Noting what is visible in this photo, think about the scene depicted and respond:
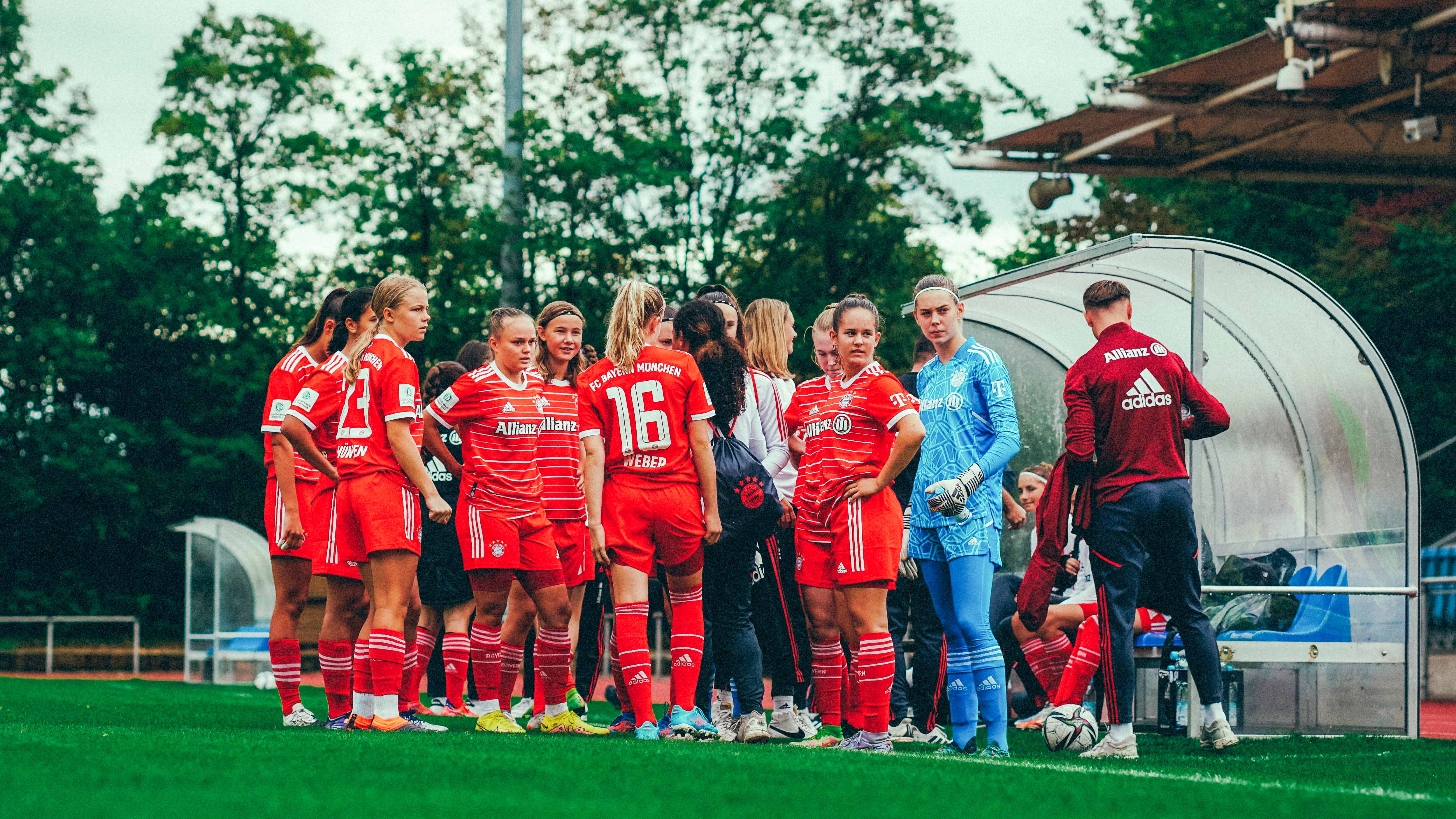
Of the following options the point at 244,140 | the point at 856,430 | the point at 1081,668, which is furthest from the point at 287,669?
the point at 244,140

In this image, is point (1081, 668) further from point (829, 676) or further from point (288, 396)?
point (288, 396)

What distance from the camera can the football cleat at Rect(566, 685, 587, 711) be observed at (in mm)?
9016

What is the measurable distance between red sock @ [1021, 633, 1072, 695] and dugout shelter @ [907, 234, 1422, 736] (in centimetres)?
68

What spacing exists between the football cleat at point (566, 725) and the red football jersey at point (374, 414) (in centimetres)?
139

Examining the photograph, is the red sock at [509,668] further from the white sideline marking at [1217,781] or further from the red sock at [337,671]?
the white sideline marking at [1217,781]

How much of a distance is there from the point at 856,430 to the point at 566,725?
2.09 meters

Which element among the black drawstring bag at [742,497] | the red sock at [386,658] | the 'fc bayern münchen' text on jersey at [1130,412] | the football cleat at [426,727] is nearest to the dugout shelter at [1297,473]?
the 'fc bayern münchen' text on jersey at [1130,412]

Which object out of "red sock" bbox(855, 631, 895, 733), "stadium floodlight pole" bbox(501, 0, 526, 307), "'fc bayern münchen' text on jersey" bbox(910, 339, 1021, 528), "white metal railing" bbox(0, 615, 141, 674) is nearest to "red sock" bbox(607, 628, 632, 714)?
"red sock" bbox(855, 631, 895, 733)

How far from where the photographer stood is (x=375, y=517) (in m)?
6.66

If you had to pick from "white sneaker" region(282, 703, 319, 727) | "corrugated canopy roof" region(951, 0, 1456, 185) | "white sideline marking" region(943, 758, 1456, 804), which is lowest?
"white sneaker" region(282, 703, 319, 727)

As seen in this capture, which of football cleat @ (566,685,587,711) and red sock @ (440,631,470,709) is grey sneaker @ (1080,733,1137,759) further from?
red sock @ (440,631,470,709)

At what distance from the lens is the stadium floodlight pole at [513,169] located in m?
16.5

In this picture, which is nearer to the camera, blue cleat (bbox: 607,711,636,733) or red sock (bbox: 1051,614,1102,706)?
red sock (bbox: 1051,614,1102,706)

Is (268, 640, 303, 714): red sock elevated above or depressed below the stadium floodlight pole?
below
